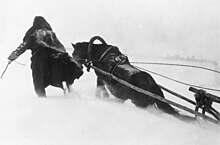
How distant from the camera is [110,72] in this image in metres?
1.64

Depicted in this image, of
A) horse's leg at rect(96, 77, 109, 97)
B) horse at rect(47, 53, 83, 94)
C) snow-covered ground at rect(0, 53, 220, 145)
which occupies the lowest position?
snow-covered ground at rect(0, 53, 220, 145)

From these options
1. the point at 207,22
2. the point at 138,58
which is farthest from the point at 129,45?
the point at 207,22

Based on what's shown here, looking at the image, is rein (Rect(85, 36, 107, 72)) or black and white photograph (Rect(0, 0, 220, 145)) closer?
black and white photograph (Rect(0, 0, 220, 145))

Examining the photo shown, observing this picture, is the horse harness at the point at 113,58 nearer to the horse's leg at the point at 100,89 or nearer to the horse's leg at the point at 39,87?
the horse's leg at the point at 100,89

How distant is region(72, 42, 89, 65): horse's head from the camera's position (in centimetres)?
163

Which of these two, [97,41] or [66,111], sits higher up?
[97,41]

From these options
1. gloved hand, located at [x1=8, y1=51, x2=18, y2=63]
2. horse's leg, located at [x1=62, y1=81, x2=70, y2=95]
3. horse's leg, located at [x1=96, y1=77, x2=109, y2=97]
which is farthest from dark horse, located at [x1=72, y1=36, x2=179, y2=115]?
gloved hand, located at [x1=8, y1=51, x2=18, y2=63]

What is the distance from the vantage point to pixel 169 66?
5.42 feet

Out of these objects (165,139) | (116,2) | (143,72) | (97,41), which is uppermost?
(116,2)

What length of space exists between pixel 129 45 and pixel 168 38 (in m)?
0.15

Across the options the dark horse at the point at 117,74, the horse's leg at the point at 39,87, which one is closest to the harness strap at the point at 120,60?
the dark horse at the point at 117,74

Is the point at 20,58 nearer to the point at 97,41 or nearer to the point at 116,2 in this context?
the point at 97,41

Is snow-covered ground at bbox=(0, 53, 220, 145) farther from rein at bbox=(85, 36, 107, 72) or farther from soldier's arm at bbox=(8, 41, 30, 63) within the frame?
rein at bbox=(85, 36, 107, 72)

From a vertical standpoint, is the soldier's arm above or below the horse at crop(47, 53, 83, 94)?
above
